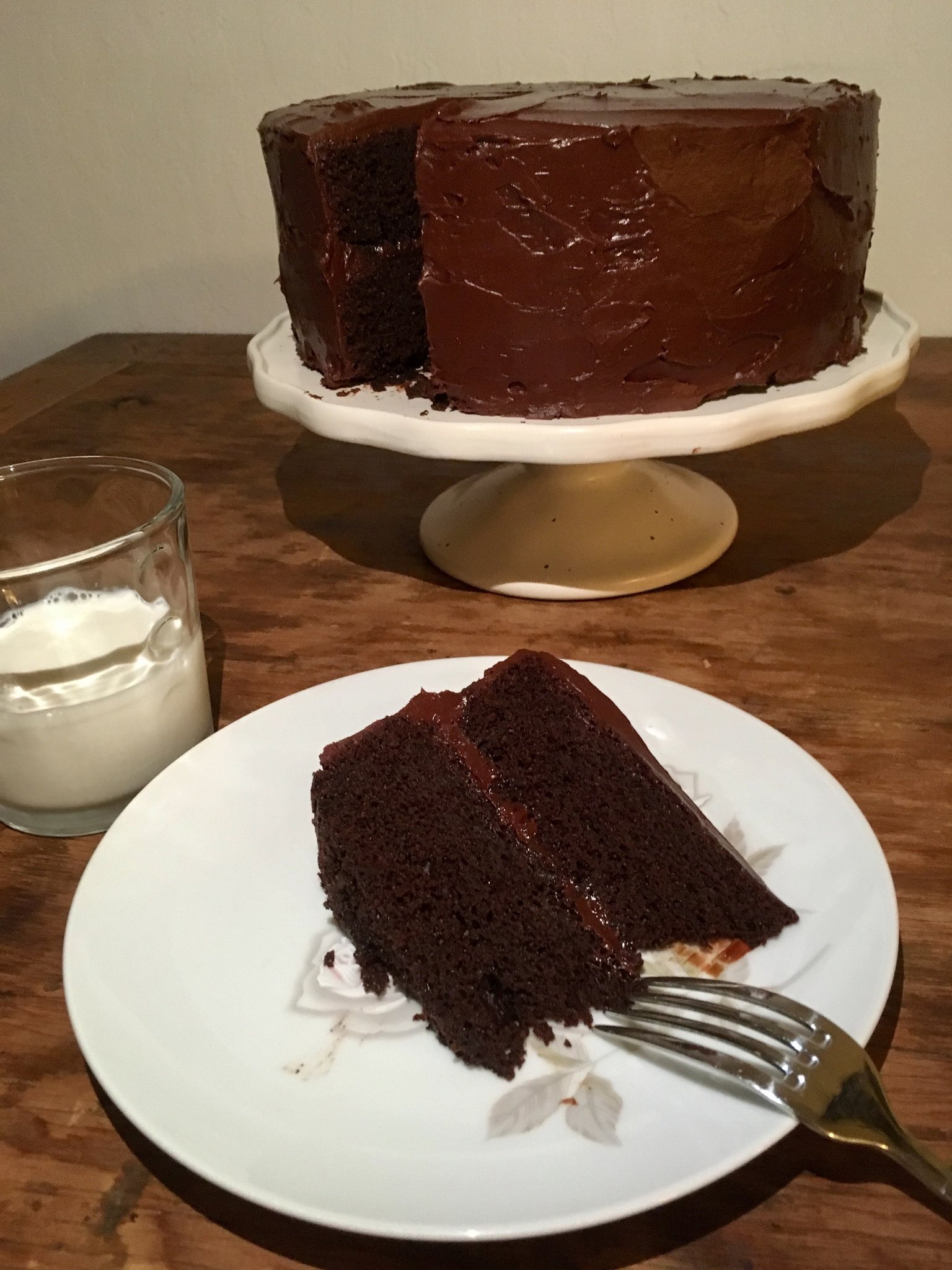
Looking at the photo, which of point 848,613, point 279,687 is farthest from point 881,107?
point 279,687

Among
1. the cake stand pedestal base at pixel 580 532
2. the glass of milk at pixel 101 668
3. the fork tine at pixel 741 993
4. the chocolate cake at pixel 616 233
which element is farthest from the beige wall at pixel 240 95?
the fork tine at pixel 741 993

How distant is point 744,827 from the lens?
38.9 inches

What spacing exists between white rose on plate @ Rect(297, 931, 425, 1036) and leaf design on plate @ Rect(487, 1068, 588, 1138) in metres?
0.12

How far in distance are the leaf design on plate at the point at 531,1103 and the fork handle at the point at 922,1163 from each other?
0.22 m

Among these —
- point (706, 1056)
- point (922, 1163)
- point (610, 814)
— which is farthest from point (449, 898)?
point (922, 1163)

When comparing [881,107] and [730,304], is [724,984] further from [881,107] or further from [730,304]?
[881,107]

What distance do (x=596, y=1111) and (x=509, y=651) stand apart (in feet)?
2.62

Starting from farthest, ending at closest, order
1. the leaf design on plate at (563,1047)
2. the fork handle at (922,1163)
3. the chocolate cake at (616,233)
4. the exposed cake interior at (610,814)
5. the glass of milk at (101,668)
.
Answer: the chocolate cake at (616,233) < the glass of milk at (101,668) < the exposed cake interior at (610,814) < the leaf design on plate at (563,1047) < the fork handle at (922,1163)

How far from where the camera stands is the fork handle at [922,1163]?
666 millimetres

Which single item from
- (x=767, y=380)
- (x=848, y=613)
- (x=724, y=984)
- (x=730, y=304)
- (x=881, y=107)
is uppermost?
(x=881, y=107)

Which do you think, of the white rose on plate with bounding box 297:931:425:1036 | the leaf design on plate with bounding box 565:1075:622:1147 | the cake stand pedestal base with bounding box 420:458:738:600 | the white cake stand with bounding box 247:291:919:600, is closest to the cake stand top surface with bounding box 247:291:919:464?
the white cake stand with bounding box 247:291:919:600

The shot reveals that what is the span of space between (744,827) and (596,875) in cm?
15

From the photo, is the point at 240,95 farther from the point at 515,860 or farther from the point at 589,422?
the point at 515,860

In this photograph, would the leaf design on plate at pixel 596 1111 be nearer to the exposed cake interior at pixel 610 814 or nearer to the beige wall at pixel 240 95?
the exposed cake interior at pixel 610 814
